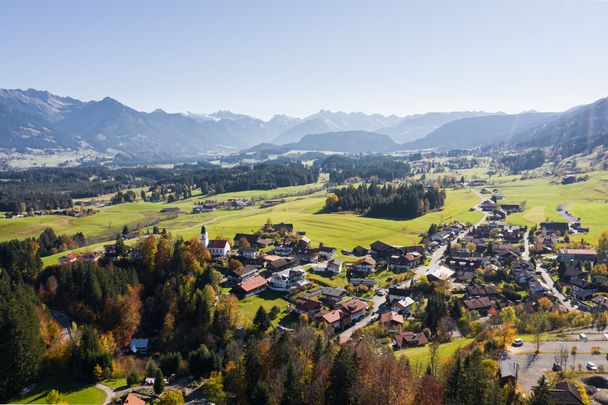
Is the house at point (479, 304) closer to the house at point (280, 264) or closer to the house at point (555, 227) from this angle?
the house at point (280, 264)

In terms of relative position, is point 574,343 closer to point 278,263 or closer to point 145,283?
point 278,263

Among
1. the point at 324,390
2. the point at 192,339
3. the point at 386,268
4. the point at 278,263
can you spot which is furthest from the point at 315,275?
the point at 324,390

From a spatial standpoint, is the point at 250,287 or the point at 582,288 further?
the point at 582,288

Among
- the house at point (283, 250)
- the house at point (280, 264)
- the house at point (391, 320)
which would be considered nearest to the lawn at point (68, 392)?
the house at point (391, 320)

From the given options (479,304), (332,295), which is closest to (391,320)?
(332,295)

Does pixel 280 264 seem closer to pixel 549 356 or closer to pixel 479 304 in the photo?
pixel 479 304
